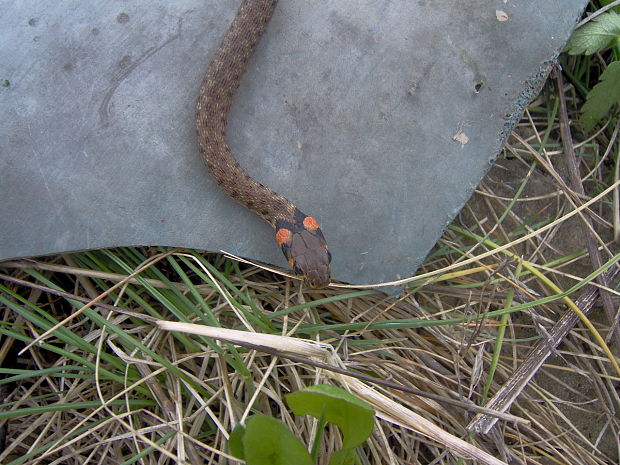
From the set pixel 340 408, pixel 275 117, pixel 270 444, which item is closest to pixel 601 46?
pixel 275 117

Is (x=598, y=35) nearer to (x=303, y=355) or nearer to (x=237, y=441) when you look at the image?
(x=303, y=355)

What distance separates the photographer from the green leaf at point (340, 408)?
207 centimetres

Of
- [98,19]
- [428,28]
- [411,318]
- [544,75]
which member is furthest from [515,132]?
[98,19]

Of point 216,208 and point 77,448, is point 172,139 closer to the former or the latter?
point 216,208

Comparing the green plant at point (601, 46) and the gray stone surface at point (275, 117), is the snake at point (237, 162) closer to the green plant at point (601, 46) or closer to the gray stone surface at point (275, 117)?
the gray stone surface at point (275, 117)

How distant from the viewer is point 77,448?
2754 mm

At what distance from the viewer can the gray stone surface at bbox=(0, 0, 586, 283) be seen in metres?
2.89

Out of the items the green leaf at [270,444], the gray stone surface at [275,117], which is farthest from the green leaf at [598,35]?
the green leaf at [270,444]

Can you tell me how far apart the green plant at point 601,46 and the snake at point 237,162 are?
191 cm

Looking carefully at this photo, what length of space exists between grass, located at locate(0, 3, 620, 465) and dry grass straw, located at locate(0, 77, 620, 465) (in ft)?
0.03

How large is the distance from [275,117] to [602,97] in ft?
6.63

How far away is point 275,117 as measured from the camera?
3062 millimetres

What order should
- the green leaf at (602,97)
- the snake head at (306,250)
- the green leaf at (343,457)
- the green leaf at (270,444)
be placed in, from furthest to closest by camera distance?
the green leaf at (602,97)
the snake head at (306,250)
the green leaf at (343,457)
the green leaf at (270,444)

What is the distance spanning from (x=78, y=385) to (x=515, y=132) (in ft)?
10.1
